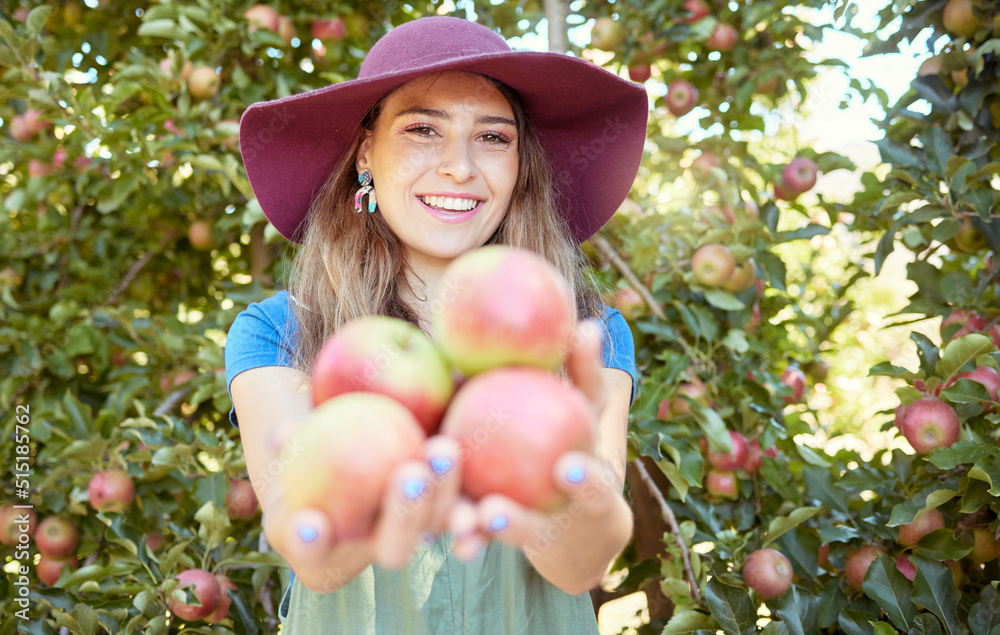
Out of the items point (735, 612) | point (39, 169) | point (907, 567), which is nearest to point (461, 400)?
point (735, 612)

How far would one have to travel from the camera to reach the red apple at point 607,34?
2244mm

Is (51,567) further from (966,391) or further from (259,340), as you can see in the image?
(966,391)

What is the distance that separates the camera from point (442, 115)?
1050mm

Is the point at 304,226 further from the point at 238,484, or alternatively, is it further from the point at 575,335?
the point at 575,335

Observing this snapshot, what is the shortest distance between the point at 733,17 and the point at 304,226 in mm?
1478

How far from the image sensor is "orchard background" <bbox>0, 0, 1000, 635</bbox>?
60.3 inches

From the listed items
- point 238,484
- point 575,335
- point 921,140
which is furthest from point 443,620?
point 921,140

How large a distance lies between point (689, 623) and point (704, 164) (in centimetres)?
129

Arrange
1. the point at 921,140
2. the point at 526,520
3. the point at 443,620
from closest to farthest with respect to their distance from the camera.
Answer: the point at 526,520 < the point at 443,620 < the point at 921,140

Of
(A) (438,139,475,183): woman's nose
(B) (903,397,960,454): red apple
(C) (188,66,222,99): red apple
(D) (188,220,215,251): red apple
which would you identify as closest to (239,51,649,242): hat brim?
(A) (438,139,475,183): woman's nose

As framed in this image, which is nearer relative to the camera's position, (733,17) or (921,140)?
(921,140)

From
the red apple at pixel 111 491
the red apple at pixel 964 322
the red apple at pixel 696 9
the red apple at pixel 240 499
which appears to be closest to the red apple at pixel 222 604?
the red apple at pixel 240 499

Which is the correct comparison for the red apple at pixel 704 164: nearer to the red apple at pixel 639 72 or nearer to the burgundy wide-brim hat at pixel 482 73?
the red apple at pixel 639 72

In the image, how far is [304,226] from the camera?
1.45 meters
